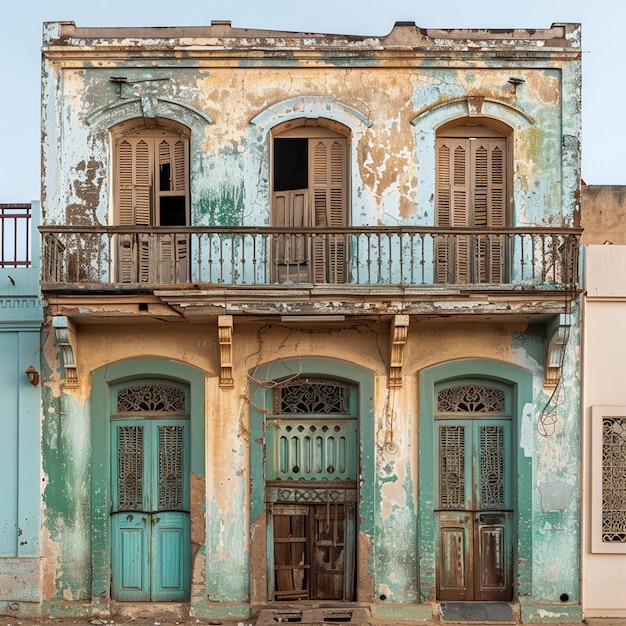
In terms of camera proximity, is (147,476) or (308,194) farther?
(308,194)

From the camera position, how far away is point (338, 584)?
481 inches

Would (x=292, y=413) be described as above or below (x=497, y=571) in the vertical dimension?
above

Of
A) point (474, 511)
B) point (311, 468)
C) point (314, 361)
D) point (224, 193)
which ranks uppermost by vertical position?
point (224, 193)

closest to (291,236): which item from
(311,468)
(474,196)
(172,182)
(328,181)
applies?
(328,181)

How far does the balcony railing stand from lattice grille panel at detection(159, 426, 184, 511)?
2.05 m

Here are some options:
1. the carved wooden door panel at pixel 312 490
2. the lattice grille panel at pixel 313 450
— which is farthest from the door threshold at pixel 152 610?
the lattice grille panel at pixel 313 450

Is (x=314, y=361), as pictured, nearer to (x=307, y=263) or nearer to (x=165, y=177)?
(x=307, y=263)

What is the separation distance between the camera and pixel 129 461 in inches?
484

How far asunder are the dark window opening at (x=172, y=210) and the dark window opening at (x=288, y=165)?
1233mm

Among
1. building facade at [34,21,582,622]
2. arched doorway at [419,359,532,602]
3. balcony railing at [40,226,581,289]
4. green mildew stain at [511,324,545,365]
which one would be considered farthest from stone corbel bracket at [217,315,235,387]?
green mildew stain at [511,324,545,365]

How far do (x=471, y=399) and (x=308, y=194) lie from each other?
331 centimetres

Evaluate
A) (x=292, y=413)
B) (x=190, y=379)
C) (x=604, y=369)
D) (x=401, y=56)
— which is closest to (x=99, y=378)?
(x=190, y=379)

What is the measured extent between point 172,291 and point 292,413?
7.40 ft

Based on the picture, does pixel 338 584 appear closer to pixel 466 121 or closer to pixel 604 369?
pixel 604 369
